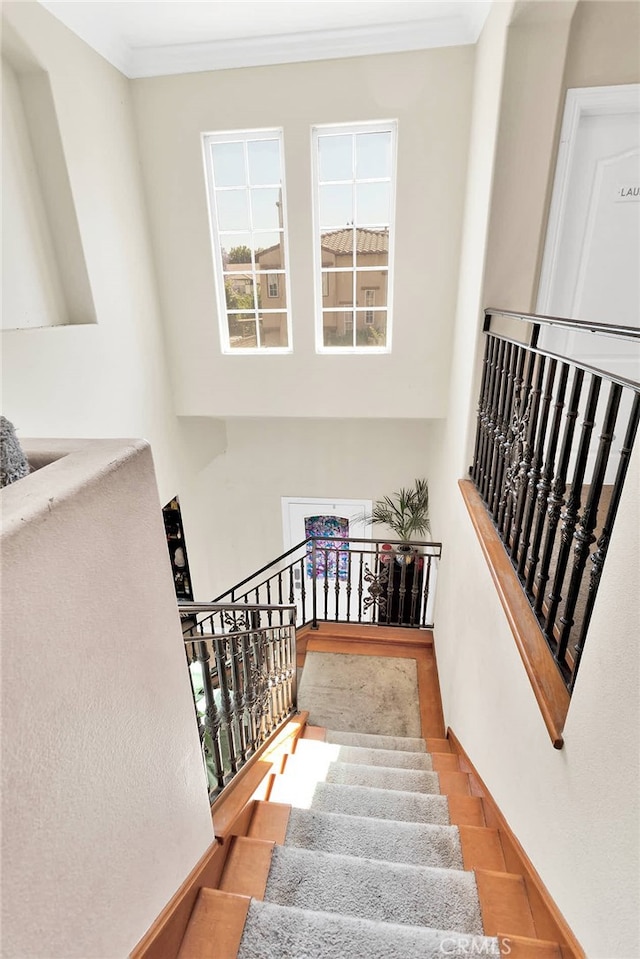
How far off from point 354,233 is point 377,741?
12.3 feet

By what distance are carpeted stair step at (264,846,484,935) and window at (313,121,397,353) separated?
11.4 feet

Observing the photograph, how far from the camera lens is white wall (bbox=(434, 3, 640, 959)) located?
0.94m

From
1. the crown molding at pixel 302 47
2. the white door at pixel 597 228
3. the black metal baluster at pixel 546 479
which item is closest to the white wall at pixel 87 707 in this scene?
the black metal baluster at pixel 546 479

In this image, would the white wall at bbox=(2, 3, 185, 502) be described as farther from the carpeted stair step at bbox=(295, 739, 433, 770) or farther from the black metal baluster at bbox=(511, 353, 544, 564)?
the black metal baluster at bbox=(511, 353, 544, 564)

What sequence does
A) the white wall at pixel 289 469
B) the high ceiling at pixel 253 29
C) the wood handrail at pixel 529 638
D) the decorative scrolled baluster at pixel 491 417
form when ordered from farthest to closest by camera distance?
the white wall at pixel 289 469, the high ceiling at pixel 253 29, the decorative scrolled baluster at pixel 491 417, the wood handrail at pixel 529 638

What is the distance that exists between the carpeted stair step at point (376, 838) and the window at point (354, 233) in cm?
333

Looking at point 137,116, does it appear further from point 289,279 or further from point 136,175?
point 289,279

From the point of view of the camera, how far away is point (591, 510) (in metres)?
1.25

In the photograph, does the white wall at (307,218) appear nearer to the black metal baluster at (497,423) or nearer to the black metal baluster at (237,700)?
the black metal baluster at (497,423)

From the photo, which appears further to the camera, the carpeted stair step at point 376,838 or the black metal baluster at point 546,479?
the carpeted stair step at point 376,838

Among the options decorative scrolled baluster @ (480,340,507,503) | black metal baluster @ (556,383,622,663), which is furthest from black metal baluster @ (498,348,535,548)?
black metal baluster @ (556,383,622,663)

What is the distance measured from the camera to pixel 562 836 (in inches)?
47.4

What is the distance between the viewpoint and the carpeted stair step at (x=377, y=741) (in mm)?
2838

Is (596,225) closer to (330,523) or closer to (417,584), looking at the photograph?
(417,584)
